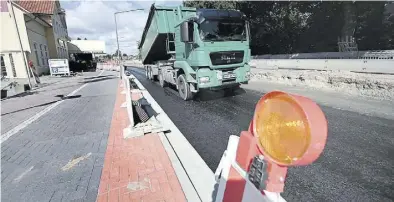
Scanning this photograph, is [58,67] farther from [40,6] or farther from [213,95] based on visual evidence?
[213,95]

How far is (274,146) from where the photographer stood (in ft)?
3.15

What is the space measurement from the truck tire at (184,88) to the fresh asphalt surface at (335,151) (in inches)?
58.3

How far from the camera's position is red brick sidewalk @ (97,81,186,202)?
10.2 feet

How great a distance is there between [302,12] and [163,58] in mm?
25042

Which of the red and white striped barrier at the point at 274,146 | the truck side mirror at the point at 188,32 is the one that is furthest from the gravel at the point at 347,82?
the red and white striped barrier at the point at 274,146

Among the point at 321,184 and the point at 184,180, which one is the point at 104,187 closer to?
the point at 184,180

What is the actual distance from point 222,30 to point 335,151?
5556mm

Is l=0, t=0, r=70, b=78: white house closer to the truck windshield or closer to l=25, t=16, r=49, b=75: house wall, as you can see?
l=25, t=16, r=49, b=75: house wall

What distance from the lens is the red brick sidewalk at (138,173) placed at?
122 inches

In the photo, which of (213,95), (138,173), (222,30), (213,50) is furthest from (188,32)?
(138,173)

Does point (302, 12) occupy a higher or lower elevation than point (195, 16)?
higher

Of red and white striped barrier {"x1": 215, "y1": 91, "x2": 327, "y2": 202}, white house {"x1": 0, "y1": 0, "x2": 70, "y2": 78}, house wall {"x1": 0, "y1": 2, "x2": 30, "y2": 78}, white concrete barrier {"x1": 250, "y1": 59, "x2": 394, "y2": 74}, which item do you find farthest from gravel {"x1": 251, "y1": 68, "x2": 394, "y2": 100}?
house wall {"x1": 0, "y1": 2, "x2": 30, "y2": 78}

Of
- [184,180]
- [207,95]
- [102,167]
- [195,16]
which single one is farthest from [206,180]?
[207,95]

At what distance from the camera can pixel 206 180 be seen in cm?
340
